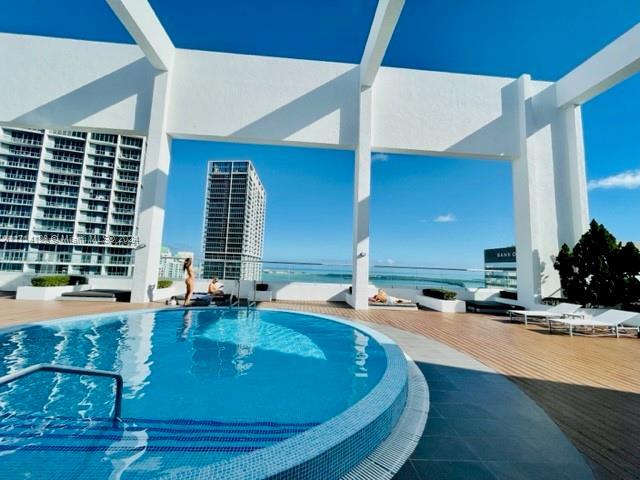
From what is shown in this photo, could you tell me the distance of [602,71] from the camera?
24.0 feet

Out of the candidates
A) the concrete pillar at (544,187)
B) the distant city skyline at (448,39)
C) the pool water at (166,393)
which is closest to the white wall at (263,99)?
the distant city skyline at (448,39)

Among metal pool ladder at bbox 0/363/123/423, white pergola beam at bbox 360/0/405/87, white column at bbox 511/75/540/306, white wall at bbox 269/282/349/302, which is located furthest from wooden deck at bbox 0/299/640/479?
white pergola beam at bbox 360/0/405/87

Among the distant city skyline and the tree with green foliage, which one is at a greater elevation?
the distant city skyline

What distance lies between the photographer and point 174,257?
28.8 feet

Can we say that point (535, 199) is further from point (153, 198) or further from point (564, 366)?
point (153, 198)

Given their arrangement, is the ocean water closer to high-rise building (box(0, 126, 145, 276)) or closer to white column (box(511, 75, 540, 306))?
white column (box(511, 75, 540, 306))

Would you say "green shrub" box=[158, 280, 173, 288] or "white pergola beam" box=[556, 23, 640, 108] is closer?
"white pergola beam" box=[556, 23, 640, 108]

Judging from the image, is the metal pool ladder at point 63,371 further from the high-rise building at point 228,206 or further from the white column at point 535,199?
the high-rise building at point 228,206

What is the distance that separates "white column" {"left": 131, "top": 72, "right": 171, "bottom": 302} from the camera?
7.36m

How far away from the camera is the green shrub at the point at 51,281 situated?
709 centimetres

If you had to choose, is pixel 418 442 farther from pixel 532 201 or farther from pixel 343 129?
pixel 532 201

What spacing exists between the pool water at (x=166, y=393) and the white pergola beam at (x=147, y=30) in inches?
245

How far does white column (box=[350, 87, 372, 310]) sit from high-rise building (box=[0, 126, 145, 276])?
36.5 m

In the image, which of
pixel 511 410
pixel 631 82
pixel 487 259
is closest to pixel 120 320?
pixel 511 410
